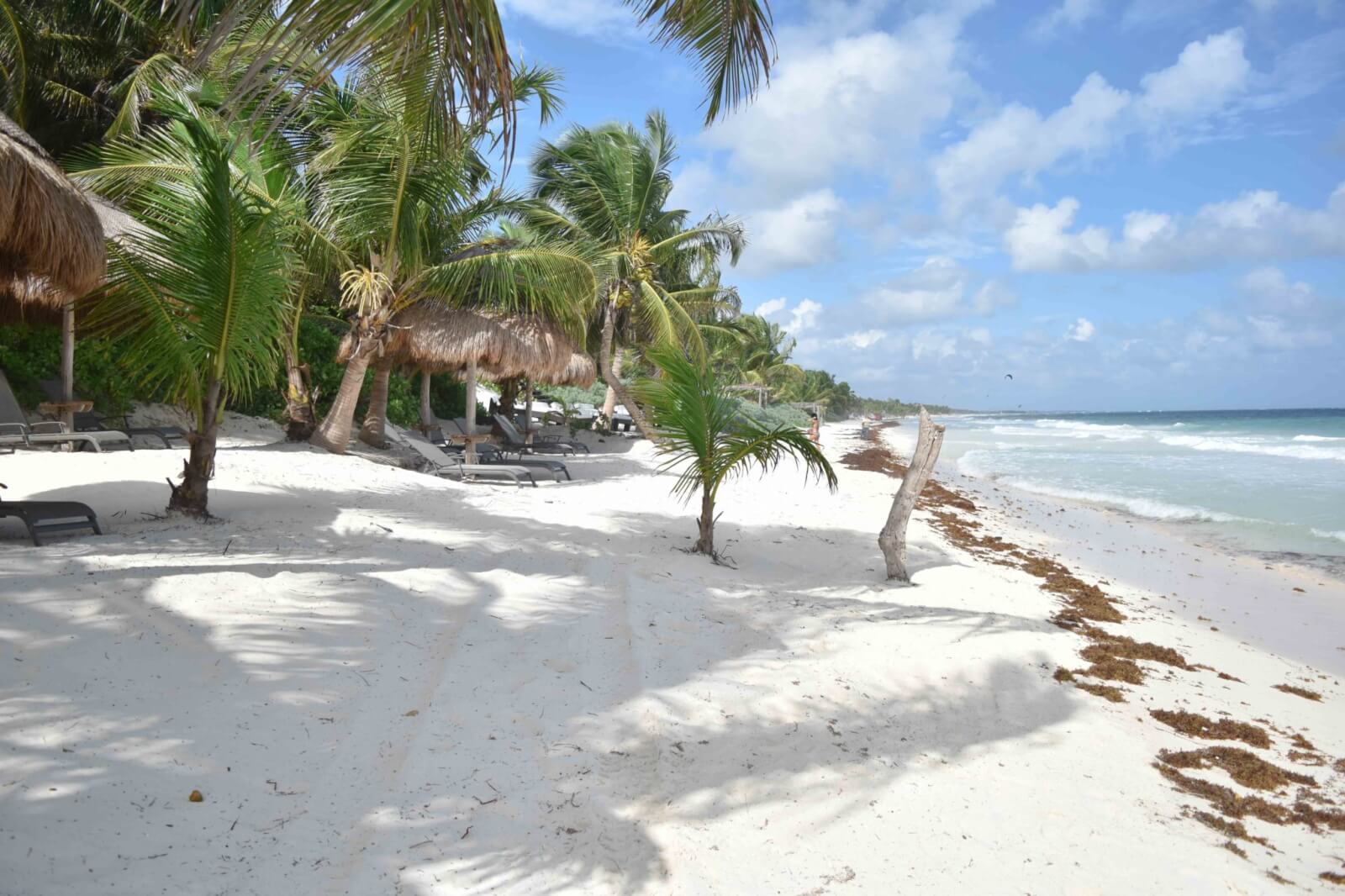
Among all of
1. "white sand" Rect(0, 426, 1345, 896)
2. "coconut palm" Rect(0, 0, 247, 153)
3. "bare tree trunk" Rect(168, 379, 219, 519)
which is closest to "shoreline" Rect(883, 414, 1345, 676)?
"white sand" Rect(0, 426, 1345, 896)

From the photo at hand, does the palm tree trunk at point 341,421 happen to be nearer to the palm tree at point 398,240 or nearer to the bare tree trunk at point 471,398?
the palm tree at point 398,240

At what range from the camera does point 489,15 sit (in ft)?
9.34

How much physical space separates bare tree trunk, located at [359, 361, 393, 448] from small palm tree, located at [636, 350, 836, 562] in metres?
6.41

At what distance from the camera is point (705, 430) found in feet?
19.6

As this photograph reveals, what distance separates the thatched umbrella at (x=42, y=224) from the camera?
13.9 ft

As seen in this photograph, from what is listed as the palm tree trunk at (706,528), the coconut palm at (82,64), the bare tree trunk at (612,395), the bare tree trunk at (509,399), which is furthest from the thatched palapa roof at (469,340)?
the bare tree trunk at (612,395)

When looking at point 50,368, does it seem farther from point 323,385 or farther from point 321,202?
point 321,202

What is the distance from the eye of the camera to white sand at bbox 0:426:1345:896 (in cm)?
214

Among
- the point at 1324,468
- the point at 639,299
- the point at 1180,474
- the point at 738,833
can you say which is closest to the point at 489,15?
the point at 738,833

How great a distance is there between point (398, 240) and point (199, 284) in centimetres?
484

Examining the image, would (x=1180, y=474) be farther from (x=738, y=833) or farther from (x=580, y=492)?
(x=738, y=833)

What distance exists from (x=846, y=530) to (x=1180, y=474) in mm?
15822

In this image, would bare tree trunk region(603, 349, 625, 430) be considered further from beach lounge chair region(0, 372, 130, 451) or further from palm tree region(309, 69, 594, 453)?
beach lounge chair region(0, 372, 130, 451)

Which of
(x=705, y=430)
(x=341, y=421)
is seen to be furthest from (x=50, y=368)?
(x=705, y=430)
